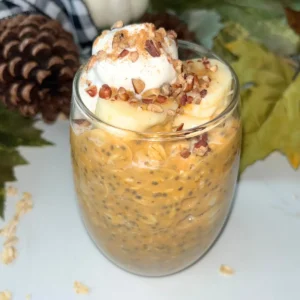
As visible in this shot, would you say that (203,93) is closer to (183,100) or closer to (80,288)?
(183,100)

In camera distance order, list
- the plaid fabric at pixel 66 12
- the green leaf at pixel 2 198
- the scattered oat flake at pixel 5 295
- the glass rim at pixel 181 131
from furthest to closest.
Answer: the plaid fabric at pixel 66 12 → the green leaf at pixel 2 198 → the scattered oat flake at pixel 5 295 → the glass rim at pixel 181 131

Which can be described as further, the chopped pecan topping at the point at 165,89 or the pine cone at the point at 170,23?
the pine cone at the point at 170,23

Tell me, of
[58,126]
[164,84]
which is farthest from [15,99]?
[164,84]

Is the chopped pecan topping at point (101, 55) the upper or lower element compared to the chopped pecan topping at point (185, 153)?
upper

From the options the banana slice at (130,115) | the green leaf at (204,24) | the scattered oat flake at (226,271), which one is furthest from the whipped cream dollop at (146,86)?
the green leaf at (204,24)

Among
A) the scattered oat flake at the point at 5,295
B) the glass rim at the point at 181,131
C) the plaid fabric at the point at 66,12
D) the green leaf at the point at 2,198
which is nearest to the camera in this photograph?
the glass rim at the point at 181,131

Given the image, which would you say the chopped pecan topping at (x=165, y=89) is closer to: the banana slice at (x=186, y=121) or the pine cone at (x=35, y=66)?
the banana slice at (x=186, y=121)

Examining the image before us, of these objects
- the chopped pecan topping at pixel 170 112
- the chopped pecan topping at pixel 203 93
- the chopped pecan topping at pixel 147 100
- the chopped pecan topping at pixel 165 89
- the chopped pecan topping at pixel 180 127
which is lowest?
the chopped pecan topping at pixel 180 127

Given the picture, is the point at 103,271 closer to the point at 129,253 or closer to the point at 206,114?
the point at 129,253
